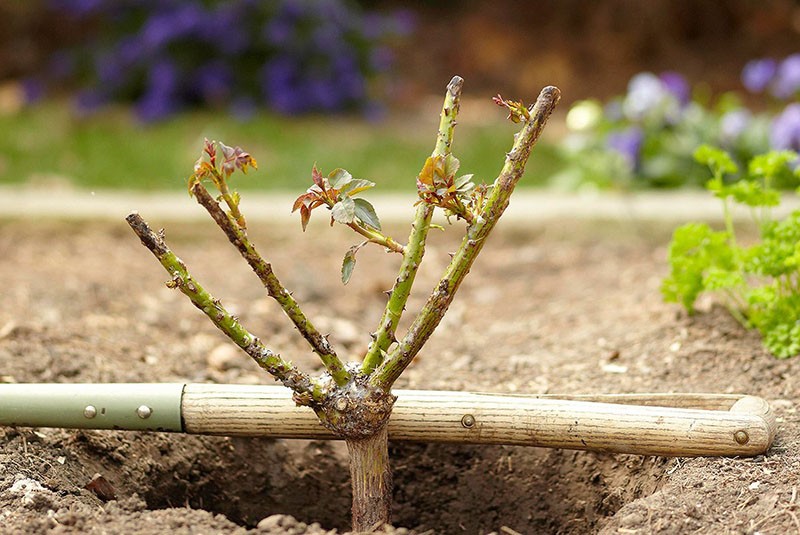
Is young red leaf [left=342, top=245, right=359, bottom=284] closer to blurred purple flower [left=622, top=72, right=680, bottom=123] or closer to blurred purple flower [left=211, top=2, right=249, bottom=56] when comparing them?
blurred purple flower [left=622, top=72, right=680, bottom=123]

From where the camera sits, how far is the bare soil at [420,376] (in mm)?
1780

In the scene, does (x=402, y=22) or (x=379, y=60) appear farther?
(x=402, y=22)

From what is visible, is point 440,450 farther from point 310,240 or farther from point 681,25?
point 681,25

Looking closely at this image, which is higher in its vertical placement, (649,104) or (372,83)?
(372,83)

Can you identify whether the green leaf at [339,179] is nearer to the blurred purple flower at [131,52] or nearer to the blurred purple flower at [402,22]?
the blurred purple flower at [131,52]

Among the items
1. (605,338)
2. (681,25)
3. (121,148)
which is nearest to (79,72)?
(121,148)

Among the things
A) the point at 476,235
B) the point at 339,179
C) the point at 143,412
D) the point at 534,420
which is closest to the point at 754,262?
the point at 534,420

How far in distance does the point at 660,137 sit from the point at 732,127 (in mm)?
293

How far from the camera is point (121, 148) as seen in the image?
5.18 meters

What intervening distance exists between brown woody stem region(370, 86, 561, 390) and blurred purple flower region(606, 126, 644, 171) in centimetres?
238

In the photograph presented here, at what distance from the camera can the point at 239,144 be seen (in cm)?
516

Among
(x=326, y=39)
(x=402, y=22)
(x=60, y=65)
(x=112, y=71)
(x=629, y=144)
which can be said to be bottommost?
(x=629, y=144)

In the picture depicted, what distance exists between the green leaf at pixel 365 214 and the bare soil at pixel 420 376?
52 cm

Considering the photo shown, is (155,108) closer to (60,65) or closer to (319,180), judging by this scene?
(60,65)
